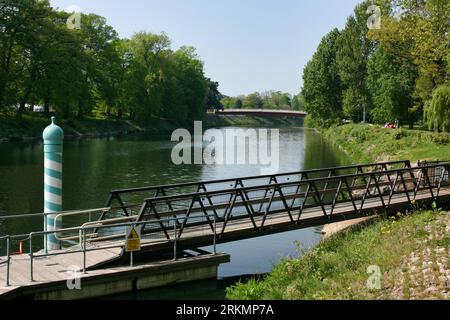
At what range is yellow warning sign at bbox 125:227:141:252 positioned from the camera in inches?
607

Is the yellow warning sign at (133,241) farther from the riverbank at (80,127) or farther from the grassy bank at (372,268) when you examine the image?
the riverbank at (80,127)

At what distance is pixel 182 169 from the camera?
154 feet

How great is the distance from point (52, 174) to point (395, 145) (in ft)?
122

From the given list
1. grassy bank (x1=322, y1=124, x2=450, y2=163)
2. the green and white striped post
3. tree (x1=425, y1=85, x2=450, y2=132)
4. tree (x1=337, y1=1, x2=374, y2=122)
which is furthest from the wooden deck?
tree (x1=337, y1=1, x2=374, y2=122)

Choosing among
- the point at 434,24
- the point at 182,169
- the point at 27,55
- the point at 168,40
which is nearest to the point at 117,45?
the point at 168,40

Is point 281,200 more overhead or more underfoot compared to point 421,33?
more underfoot

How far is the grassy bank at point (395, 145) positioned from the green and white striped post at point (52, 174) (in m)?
27.5

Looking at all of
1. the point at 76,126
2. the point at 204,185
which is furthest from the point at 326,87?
the point at 204,185

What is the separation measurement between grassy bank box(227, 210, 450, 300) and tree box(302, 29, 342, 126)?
76.5 meters

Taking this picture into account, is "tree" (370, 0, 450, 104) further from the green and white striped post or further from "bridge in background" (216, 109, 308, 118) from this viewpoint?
"bridge in background" (216, 109, 308, 118)

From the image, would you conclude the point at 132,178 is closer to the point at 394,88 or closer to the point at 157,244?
the point at 157,244

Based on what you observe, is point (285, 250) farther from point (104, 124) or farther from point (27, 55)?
point (104, 124)

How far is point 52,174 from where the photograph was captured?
17016 mm

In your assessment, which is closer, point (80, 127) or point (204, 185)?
point (204, 185)
